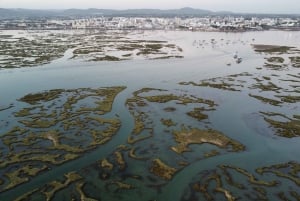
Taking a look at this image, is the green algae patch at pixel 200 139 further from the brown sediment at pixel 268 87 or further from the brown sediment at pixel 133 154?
the brown sediment at pixel 268 87

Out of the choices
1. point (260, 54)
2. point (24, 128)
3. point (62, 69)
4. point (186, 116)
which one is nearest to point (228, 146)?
point (186, 116)

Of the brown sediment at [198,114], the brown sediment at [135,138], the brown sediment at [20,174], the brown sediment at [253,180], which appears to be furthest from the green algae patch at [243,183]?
the brown sediment at [20,174]

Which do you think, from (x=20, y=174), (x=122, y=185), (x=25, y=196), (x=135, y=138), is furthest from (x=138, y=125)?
(x=25, y=196)

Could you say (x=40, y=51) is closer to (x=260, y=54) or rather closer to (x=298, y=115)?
(x=260, y=54)

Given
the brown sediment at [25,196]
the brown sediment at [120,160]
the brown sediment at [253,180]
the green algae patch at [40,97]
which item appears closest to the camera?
the brown sediment at [25,196]

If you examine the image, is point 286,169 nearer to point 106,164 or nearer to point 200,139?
point 200,139

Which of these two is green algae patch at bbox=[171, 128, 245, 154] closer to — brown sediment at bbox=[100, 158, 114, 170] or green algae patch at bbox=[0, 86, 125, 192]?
brown sediment at bbox=[100, 158, 114, 170]
